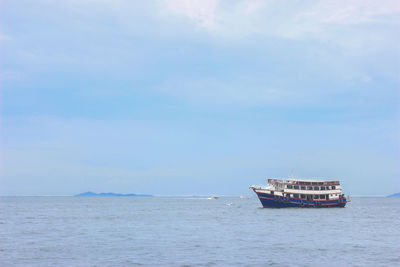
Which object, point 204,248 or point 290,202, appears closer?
point 204,248

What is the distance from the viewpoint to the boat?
8725cm

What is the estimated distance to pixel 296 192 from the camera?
87.0 meters

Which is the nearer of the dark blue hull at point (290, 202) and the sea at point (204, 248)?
the sea at point (204, 248)

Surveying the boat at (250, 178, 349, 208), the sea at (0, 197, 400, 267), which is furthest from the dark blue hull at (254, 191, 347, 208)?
the sea at (0, 197, 400, 267)

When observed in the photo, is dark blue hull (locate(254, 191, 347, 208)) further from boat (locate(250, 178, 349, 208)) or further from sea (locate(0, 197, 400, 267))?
sea (locate(0, 197, 400, 267))

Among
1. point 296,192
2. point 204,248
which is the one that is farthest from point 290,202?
point 204,248

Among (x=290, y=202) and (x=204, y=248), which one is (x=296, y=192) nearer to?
(x=290, y=202)

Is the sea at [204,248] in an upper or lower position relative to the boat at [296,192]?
lower

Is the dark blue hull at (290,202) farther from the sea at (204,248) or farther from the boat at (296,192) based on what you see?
the sea at (204,248)

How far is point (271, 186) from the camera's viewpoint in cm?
8850

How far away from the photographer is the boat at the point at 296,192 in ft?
286

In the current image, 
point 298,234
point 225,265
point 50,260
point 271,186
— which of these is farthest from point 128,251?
point 271,186

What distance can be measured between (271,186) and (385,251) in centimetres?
5308


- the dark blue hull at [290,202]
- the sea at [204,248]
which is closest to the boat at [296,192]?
the dark blue hull at [290,202]
